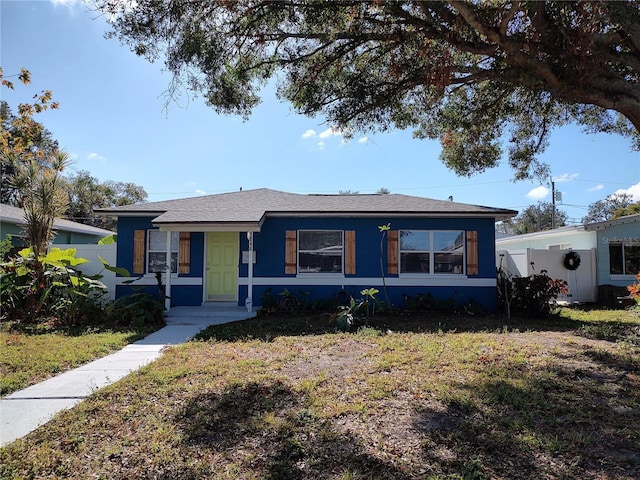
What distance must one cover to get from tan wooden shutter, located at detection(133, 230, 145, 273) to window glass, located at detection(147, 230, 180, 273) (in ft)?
0.60

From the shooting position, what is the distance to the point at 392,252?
11.1 m

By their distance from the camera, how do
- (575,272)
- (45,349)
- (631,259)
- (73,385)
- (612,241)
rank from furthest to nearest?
(575,272) < (612,241) < (631,259) < (45,349) < (73,385)

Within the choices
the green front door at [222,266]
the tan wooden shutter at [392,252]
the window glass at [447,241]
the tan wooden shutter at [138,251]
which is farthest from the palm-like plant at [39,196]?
the window glass at [447,241]

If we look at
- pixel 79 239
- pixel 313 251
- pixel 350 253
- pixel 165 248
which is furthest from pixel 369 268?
pixel 79 239

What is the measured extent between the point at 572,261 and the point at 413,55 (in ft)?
37.9

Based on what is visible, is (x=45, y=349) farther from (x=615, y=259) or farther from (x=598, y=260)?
(x=615, y=259)

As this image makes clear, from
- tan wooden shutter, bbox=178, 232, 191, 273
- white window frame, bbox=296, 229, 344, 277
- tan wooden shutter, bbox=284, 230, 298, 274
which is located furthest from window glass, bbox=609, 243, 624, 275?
tan wooden shutter, bbox=178, 232, 191, 273

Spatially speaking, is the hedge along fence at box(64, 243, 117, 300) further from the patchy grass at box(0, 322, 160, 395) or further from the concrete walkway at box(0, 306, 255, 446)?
the concrete walkway at box(0, 306, 255, 446)

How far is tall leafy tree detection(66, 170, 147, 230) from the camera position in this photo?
1249 inches

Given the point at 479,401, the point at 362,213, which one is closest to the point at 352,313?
the point at 362,213

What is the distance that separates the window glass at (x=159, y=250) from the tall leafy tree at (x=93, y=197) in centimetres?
2309

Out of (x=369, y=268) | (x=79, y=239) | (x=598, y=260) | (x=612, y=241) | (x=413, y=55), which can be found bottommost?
(x=369, y=268)

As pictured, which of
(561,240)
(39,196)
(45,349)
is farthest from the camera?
(561,240)

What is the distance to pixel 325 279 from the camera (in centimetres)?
1115
